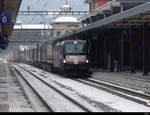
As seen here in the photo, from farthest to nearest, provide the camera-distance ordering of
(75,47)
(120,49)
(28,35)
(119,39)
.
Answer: (28,35) < (119,39) < (120,49) < (75,47)

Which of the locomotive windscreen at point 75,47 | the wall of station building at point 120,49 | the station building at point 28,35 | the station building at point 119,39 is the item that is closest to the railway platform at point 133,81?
the station building at point 119,39

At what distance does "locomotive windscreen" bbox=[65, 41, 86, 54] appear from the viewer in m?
28.7

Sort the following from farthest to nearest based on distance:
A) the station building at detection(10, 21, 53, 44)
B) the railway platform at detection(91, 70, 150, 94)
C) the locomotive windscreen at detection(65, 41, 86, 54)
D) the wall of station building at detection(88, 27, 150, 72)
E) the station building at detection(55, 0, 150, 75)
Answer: the station building at detection(10, 21, 53, 44) → the wall of station building at detection(88, 27, 150, 72) → the station building at detection(55, 0, 150, 75) → the locomotive windscreen at detection(65, 41, 86, 54) → the railway platform at detection(91, 70, 150, 94)

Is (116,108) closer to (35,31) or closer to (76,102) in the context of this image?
(76,102)

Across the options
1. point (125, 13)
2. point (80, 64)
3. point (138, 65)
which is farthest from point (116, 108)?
point (138, 65)

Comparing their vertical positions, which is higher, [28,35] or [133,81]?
[28,35]

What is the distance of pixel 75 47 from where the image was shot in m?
28.8

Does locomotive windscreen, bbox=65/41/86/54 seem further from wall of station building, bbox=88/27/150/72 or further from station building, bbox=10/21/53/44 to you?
station building, bbox=10/21/53/44

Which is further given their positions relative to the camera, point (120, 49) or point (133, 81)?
point (120, 49)

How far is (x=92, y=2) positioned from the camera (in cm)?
7331

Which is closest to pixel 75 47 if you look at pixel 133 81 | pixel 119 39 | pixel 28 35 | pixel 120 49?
pixel 133 81

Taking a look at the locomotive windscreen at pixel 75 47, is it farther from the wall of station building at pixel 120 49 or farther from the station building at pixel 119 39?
the wall of station building at pixel 120 49

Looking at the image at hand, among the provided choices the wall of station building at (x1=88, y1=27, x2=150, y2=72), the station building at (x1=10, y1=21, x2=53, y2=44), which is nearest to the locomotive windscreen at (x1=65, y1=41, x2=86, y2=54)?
the wall of station building at (x1=88, y1=27, x2=150, y2=72)

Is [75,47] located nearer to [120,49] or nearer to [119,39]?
[120,49]
